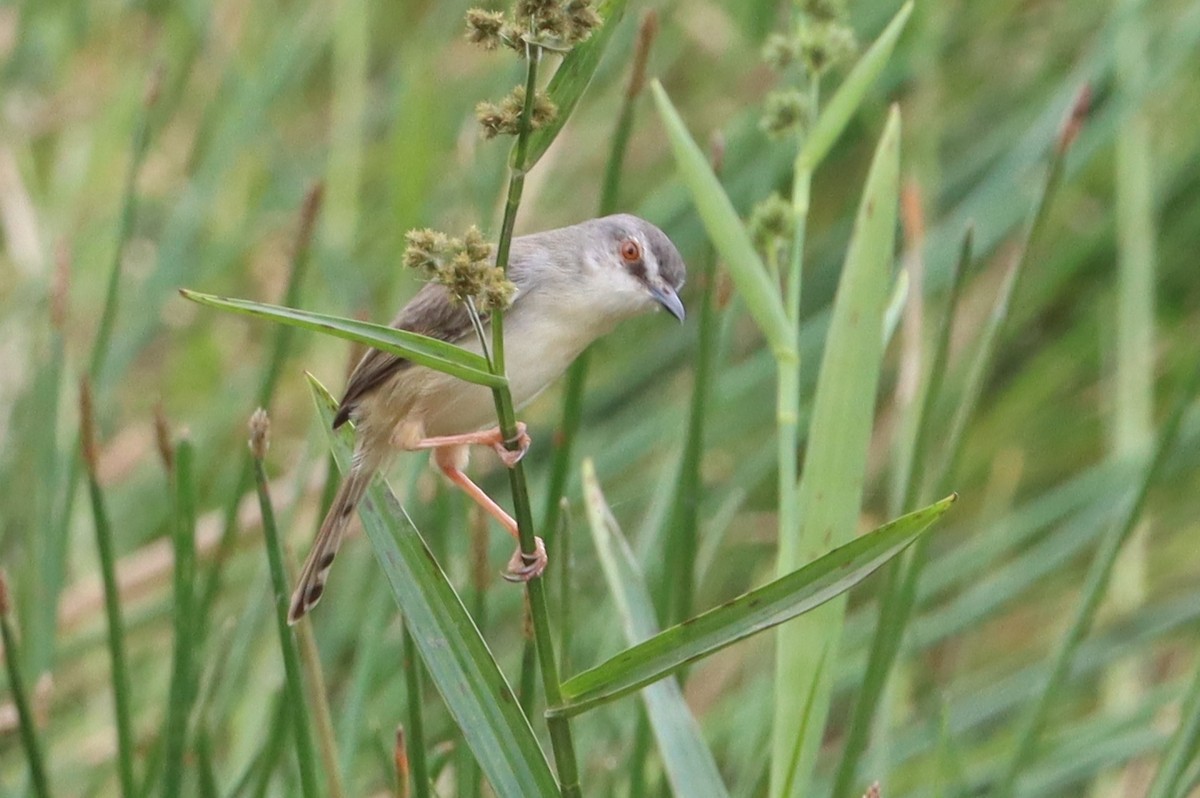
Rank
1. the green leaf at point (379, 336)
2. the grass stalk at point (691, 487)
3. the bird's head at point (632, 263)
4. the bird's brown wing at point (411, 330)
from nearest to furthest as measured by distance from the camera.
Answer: the green leaf at point (379, 336) < the grass stalk at point (691, 487) < the bird's brown wing at point (411, 330) < the bird's head at point (632, 263)

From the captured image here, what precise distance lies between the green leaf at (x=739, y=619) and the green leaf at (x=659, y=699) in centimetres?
28

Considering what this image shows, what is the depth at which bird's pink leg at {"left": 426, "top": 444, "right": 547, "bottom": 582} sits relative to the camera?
4.93ft

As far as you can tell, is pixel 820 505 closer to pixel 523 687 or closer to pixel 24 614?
pixel 523 687

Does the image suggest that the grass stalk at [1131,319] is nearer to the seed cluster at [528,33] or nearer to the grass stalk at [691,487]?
the grass stalk at [691,487]

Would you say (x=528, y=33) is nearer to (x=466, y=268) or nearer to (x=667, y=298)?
(x=466, y=268)

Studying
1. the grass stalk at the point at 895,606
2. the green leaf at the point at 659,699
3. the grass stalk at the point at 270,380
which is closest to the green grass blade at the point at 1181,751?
the grass stalk at the point at 895,606

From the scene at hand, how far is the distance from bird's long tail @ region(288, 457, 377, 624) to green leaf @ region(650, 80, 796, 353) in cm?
47

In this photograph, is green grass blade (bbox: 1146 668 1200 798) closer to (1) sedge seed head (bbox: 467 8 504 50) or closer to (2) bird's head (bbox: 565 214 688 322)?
(2) bird's head (bbox: 565 214 688 322)

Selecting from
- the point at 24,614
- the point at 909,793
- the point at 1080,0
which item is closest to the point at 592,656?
the point at 909,793

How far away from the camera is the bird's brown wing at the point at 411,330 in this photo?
6.79 feet

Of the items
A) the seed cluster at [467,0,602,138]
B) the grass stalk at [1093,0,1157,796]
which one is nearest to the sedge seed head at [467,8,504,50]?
the seed cluster at [467,0,602,138]

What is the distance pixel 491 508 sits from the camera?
191 centimetres

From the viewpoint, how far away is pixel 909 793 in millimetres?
3045

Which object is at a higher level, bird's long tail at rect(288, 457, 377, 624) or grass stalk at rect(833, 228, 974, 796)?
bird's long tail at rect(288, 457, 377, 624)
